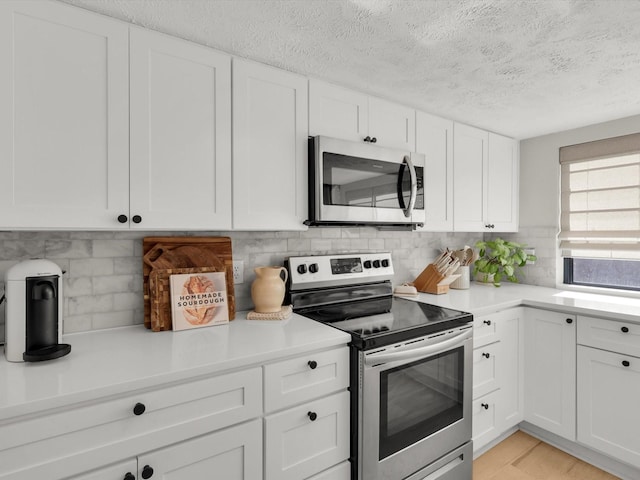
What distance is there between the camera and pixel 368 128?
6.77ft

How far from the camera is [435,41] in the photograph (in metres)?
1.54

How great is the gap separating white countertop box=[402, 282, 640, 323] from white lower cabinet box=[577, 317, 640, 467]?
0.07m

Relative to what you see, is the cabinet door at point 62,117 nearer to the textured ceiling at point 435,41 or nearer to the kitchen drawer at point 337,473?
the textured ceiling at point 435,41

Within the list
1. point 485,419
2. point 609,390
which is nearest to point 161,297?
point 485,419

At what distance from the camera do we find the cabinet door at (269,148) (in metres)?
1.64

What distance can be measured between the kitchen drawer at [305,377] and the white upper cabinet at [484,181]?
4.95 ft

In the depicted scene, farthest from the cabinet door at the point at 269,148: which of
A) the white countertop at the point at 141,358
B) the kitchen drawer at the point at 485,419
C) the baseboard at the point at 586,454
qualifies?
the baseboard at the point at 586,454

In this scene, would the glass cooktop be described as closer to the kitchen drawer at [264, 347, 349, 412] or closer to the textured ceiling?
the kitchen drawer at [264, 347, 349, 412]

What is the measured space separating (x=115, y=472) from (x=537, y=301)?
2.41 metres

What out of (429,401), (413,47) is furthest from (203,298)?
(413,47)

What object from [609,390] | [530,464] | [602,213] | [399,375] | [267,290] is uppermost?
[602,213]

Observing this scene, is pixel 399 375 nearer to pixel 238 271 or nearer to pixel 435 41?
pixel 238 271

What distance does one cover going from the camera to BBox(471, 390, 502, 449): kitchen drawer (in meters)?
2.15

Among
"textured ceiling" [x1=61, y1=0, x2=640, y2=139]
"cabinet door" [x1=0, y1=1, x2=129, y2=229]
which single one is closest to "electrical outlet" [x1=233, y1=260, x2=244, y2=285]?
"cabinet door" [x1=0, y1=1, x2=129, y2=229]
